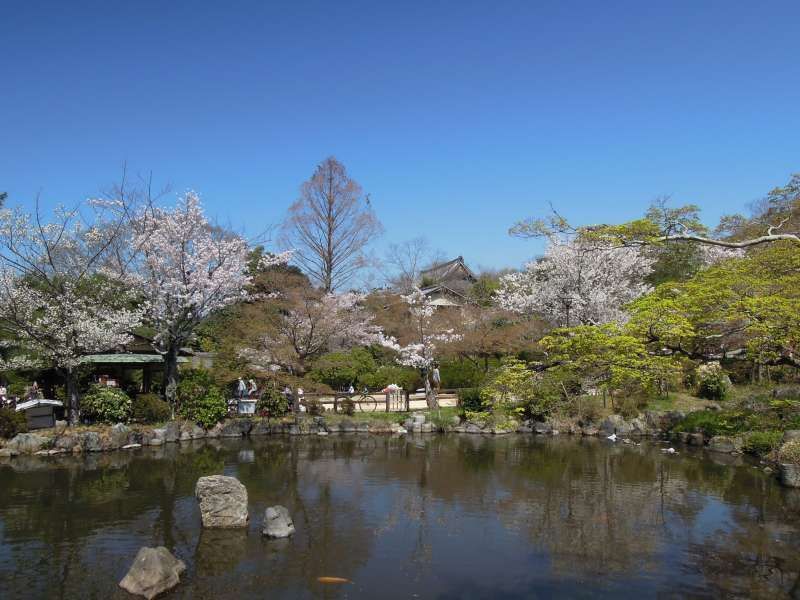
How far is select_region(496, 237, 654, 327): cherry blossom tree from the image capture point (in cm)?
2278

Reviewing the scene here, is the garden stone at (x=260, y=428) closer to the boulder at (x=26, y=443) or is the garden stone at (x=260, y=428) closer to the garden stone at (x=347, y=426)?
the garden stone at (x=347, y=426)

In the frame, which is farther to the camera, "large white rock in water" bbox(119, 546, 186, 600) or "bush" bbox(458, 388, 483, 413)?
"bush" bbox(458, 388, 483, 413)

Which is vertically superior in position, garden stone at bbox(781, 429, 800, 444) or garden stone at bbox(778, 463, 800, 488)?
garden stone at bbox(781, 429, 800, 444)

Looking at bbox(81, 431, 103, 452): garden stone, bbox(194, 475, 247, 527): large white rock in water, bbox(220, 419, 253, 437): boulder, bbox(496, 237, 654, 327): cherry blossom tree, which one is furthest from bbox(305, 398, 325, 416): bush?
bbox(194, 475, 247, 527): large white rock in water

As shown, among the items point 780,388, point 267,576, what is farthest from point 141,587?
point 780,388

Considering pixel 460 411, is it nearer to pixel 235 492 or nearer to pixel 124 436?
pixel 124 436

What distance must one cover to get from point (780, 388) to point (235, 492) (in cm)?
1610

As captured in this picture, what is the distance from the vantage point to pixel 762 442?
48.6 feet

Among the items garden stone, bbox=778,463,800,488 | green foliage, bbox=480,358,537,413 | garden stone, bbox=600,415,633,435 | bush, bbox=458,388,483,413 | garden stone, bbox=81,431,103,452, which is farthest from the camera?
bush, bbox=458,388,483,413

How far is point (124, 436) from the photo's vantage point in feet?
52.5

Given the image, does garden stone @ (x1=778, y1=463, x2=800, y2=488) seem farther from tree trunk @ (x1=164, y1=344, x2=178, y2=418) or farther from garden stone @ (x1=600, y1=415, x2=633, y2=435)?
tree trunk @ (x1=164, y1=344, x2=178, y2=418)

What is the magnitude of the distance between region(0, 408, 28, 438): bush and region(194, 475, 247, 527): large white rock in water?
8198 mm

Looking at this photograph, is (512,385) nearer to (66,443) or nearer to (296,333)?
(66,443)

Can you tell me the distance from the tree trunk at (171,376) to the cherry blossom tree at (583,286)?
13001mm
